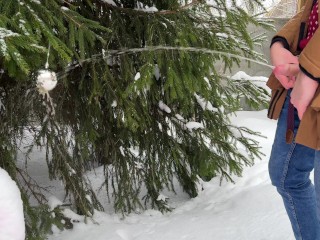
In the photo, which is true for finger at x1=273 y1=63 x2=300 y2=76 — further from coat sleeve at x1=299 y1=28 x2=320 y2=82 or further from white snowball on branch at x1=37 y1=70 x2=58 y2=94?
white snowball on branch at x1=37 y1=70 x2=58 y2=94

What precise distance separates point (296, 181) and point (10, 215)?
49.1 inches

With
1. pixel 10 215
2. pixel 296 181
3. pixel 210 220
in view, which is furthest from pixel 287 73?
pixel 210 220

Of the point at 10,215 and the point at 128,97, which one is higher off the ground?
the point at 128,97

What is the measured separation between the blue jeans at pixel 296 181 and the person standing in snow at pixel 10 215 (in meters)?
1.15

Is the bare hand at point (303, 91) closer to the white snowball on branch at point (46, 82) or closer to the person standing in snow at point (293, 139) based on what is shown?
the person standing in snow at point (293, 139)

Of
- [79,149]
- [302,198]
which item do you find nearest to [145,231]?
A: [79,149]

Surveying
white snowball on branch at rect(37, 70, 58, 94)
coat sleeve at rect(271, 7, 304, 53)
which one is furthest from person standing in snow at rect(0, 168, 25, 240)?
coat sleeve at rect(271, 7, 304, 53)

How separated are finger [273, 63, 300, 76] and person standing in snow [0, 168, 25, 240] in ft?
3.87

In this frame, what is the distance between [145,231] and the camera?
2918mm

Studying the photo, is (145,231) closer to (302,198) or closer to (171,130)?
(171,130)

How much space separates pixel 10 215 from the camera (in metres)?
1.36

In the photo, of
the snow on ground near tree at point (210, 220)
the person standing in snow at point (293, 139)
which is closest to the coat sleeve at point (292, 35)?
the person standing in snow at point (293, 139)

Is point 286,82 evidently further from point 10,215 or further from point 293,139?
point 10,215

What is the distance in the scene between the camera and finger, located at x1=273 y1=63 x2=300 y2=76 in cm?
160
